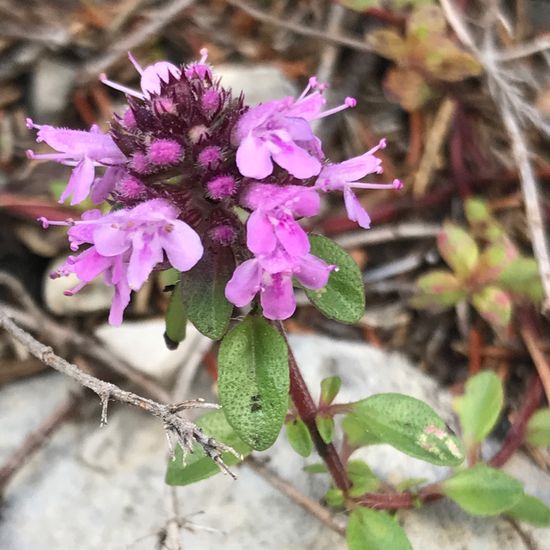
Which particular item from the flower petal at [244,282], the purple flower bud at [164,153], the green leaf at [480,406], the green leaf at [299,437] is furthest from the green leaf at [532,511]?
the purple flower bud at [164,153]

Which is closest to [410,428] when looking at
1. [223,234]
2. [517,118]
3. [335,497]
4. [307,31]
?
[335,497]

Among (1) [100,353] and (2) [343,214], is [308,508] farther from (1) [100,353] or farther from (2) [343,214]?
(2) [343,214]

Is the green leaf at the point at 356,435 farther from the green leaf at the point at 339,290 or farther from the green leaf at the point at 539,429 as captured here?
the green leaf at the point at 539,429

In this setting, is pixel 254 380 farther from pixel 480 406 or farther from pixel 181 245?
pixel 480 406

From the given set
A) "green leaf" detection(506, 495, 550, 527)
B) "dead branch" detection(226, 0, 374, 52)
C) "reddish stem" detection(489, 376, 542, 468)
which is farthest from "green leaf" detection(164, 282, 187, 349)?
"dead branch" detection(226, 0, 374, 52)

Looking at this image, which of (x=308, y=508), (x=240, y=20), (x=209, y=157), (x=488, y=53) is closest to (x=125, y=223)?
(x=209, y=157)

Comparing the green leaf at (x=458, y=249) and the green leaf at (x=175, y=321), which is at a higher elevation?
the green leaf at (x=175, y=321)

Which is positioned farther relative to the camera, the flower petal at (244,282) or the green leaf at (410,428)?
the green leaf at (410,428)

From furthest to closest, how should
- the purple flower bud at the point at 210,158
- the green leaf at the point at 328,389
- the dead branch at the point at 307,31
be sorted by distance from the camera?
the dead branch at the point at 307,31 → the green leaf at the point at 328,389 → the purple flower bud at the point at 210,158

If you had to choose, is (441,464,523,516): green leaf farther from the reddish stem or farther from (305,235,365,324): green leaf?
(305,235,365,324): green leaf
